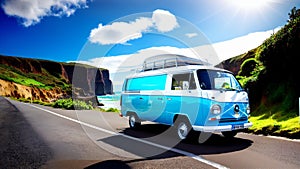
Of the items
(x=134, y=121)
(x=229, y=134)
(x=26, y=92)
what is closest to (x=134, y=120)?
(x=134, y=121)

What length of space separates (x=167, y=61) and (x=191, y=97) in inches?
88.8

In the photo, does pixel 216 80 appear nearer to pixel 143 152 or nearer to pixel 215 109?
pixel 215 109

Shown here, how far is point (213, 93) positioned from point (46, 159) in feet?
15.6

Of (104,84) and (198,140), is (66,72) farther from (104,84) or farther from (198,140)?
(198,140)

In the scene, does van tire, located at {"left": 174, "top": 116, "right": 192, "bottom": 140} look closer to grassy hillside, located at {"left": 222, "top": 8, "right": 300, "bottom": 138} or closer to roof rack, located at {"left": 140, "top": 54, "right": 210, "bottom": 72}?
roof rack, located at {"left": 140, "top": 54, "right": 210, "bottom": 72}

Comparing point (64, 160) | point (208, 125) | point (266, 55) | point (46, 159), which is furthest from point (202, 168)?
point (266, 55)

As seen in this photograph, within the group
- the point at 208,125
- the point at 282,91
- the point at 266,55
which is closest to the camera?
the point at 208,125

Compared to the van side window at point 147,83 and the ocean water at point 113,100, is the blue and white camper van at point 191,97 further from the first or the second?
the ocean water at point 113,100

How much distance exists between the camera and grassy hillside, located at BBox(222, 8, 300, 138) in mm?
9828

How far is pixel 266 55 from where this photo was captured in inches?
492

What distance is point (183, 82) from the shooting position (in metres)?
7.72

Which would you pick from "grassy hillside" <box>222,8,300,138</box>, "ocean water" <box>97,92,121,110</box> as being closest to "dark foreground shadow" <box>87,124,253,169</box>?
"grassy hillside" <box>222,8,300,138</box>

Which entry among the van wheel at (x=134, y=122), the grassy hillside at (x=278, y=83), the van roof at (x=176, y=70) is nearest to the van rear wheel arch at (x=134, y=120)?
the van wheel at (x=134, y=122)

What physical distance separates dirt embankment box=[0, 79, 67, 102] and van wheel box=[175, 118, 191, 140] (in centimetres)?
7701
